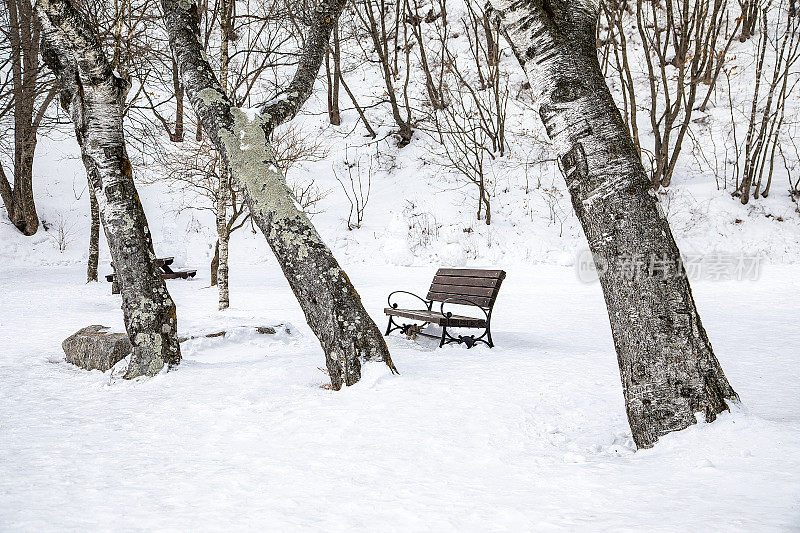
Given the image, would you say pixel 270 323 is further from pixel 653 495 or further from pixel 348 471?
pixel 653 495

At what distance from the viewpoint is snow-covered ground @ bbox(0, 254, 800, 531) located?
2020 millimetres

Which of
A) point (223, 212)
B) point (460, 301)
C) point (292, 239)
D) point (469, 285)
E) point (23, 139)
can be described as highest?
point (23, 139)

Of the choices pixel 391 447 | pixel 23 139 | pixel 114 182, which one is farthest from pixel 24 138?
pixel 391 447

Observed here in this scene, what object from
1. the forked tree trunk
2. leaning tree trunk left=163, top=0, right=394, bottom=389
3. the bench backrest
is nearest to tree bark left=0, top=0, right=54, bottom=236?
the forked tree trunk

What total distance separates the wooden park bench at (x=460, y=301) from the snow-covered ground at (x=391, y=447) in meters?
0.33

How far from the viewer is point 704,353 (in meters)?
2.62

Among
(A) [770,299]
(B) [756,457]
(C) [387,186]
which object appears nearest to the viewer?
(B) [756,457]

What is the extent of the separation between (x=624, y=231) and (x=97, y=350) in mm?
4802

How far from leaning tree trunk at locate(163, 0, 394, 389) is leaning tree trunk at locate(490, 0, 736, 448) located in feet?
5.97

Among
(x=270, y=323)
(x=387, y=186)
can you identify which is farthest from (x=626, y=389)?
(x=387, y=186)

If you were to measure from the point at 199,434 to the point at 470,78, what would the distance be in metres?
17.3

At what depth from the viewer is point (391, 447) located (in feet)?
9.23

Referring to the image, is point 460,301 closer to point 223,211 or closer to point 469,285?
point 469,285

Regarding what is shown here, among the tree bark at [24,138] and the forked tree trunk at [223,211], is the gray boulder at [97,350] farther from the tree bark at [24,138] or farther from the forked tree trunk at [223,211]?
the tree bark at [24,138]
